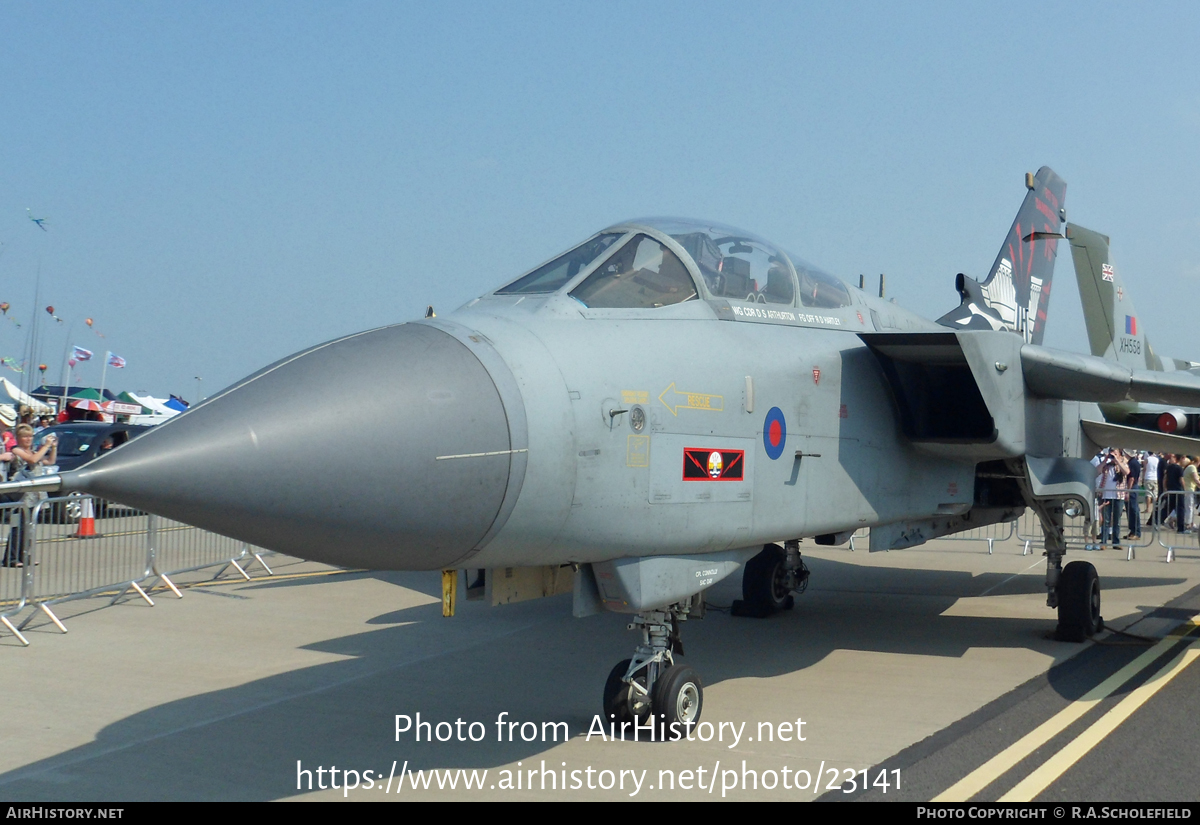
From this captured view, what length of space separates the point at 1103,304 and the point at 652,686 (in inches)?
344

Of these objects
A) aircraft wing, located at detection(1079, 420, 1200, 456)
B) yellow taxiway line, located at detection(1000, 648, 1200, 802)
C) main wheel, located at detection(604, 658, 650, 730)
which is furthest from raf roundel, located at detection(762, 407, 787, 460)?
aircraft wing, located at detection(1079, 420, 1200, 456)

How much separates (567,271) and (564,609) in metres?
5.31

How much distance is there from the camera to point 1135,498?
16.3m

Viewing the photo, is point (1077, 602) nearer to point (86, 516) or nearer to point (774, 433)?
point (774, 433)

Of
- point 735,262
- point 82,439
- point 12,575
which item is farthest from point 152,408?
point 735,262

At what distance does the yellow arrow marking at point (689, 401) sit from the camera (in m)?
4.89

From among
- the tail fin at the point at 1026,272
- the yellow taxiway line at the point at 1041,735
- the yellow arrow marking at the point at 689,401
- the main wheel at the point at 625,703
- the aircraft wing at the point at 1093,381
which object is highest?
the tail fin at the point at 1026,272

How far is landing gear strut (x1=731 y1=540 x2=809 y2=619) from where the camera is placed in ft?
30.7

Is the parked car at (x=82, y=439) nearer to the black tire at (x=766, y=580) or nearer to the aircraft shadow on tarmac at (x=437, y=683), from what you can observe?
the aircraft shadow on tarmac at (x=437, y=683)

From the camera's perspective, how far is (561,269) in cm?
529

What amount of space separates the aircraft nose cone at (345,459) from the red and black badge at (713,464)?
1212mm

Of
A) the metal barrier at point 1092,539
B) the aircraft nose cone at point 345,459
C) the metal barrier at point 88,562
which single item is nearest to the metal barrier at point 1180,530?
the metal barrier at point 1092,539

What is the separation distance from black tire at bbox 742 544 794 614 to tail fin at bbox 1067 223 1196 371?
5.06 m
